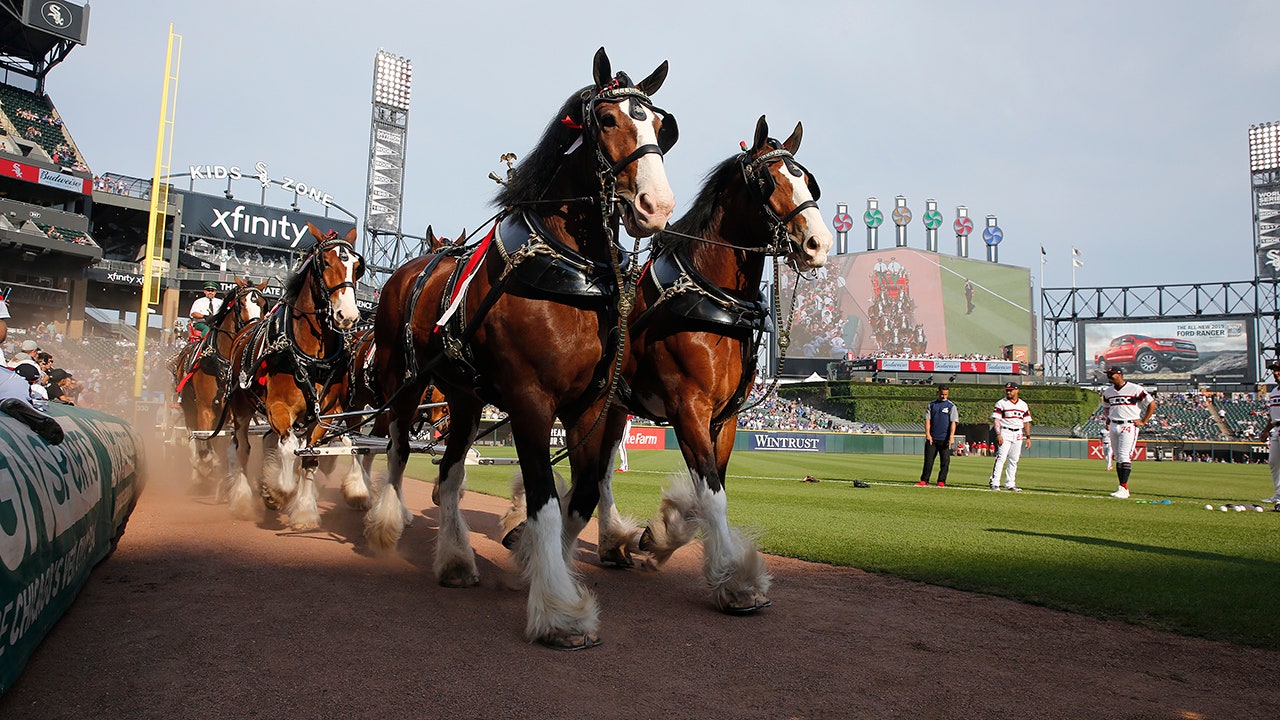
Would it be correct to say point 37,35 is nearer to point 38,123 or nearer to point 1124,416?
point 38,123

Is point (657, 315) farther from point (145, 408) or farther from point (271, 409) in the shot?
point (145, 408)

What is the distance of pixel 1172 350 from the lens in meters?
64.1

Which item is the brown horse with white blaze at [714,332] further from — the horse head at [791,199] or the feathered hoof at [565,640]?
the feathered hoof at [565,640]

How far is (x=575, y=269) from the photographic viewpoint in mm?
4363

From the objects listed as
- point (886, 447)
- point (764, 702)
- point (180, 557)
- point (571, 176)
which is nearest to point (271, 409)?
point (180, 557)

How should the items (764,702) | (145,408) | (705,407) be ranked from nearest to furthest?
(764,702) → (705,407) → (145,408)

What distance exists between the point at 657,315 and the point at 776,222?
3.31 feet

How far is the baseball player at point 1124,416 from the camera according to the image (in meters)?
13.7

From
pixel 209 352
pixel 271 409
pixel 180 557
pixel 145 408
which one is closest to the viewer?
pixel 180 557

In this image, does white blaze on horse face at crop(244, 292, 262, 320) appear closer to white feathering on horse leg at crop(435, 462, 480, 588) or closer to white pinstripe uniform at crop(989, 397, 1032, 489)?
white feathering on horse leg at crop(435, 462, 480, 588)

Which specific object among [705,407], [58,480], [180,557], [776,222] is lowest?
[180,557]

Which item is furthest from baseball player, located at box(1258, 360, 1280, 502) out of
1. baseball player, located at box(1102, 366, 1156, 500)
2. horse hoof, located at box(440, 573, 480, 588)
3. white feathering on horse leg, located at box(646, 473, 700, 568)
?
horse hoof, located at box(440, 573, 480, 588)

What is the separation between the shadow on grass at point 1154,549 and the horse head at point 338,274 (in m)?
7.00

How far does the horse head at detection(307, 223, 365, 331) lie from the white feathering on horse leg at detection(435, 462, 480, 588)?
274 cm
